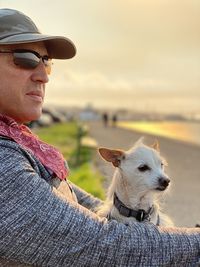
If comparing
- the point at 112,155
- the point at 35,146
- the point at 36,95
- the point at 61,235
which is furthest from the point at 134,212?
the point at 61,235

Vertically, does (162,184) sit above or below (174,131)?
above

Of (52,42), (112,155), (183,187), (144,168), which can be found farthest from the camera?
(183,187)

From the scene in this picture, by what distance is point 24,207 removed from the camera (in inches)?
74.1

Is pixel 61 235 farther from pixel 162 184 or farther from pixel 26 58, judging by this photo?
pixel 162 184

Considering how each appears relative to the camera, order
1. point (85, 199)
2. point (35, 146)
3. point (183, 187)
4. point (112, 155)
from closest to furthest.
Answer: point (35, 146)
point (85, 199)
point (112, 155)
point (183, 187)

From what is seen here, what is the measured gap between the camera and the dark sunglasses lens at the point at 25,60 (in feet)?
7.37

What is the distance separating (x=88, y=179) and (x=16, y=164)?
960cm

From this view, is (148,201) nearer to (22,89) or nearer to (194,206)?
(22,89)

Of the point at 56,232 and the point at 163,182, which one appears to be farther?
the point at 163,182

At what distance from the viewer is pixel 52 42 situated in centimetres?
248

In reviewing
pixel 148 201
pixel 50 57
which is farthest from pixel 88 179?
pixel 50 57

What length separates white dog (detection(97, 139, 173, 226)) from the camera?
3221mm

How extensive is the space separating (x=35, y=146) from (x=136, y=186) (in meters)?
1.59

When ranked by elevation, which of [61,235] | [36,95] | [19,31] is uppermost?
[19,31]
